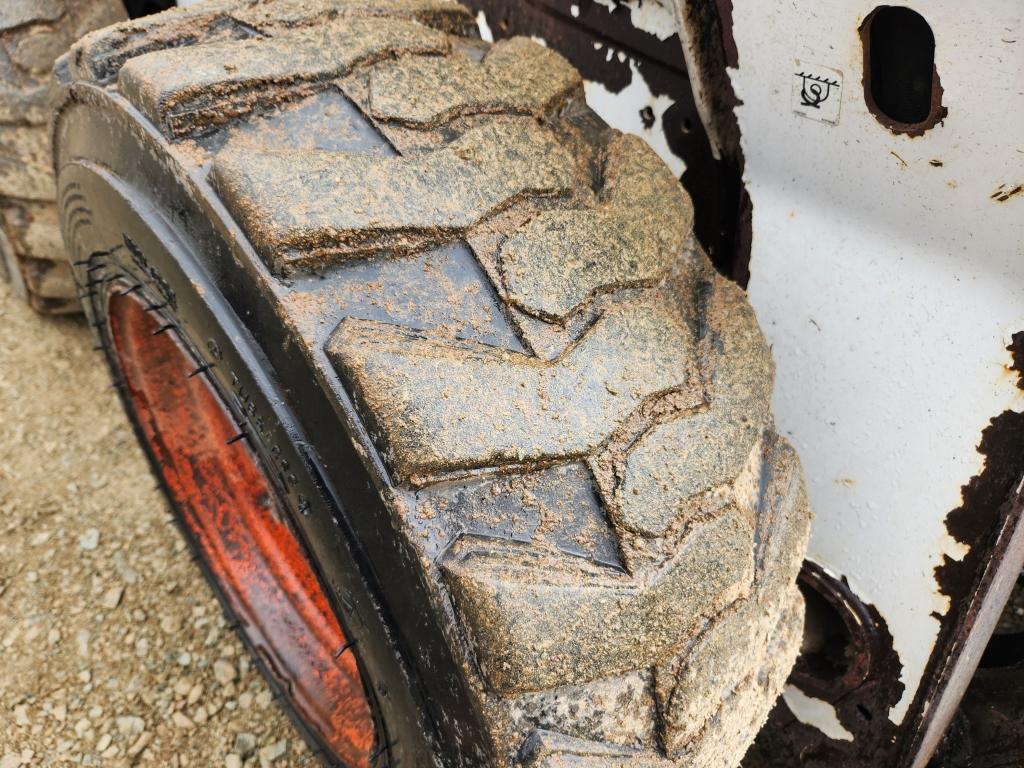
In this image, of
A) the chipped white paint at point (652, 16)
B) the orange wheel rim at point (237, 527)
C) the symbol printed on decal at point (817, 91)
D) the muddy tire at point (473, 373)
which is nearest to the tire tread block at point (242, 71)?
the muddy tire at point (473, 373)

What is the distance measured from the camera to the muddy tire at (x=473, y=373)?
0.84m

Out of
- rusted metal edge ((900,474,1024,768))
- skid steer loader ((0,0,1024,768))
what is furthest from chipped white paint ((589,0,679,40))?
rusted metal edge ((900,474,1024,768))

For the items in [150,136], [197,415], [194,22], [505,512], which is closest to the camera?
[505,512]

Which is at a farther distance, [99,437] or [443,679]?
[99,437]

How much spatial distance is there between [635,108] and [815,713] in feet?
2.83

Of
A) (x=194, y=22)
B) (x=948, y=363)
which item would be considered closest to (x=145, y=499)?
(x=194, y=22)

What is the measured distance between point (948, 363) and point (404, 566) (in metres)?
0.62

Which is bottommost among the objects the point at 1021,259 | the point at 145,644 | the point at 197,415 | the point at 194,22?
the point at 145,644

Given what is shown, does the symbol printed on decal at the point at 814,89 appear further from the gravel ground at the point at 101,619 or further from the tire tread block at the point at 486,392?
the gravel ground at the point at 101,619

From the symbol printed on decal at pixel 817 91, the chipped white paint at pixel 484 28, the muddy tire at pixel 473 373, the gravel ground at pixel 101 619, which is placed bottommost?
the gravel ground at pixel 101 619

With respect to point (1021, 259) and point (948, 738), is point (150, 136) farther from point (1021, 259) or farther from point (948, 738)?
point (948, 738)

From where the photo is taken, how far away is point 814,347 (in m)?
1.15

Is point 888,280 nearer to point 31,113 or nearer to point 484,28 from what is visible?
point 484,28

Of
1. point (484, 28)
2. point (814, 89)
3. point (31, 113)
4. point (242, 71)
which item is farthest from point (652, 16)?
point (31, 113)
